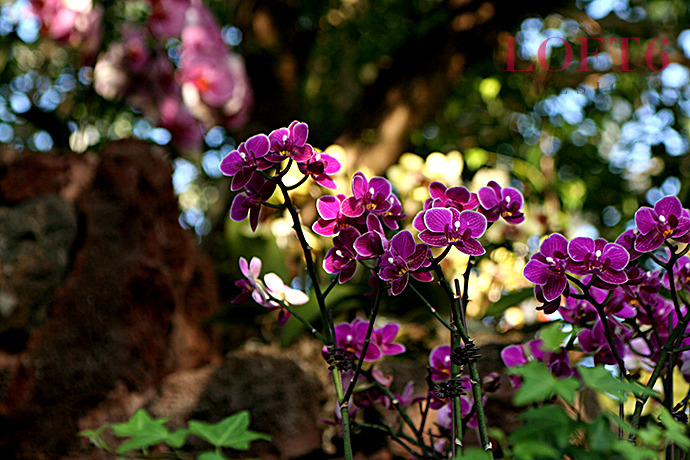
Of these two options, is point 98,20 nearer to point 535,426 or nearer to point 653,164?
point 535,426

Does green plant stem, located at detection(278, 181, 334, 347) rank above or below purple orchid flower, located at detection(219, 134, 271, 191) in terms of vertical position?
below

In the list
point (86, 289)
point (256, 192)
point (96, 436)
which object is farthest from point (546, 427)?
point (86, 289)

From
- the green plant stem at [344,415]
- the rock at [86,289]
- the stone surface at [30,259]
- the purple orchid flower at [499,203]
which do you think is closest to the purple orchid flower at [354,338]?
the green plant stem at [344,415]

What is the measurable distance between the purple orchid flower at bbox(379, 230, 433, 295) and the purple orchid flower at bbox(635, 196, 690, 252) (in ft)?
0.81

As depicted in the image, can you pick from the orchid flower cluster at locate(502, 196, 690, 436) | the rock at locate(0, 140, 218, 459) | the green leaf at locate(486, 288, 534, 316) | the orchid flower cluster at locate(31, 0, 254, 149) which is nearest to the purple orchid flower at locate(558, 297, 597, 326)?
the orchid flower cluster at locate(502, 196, 690, 436)

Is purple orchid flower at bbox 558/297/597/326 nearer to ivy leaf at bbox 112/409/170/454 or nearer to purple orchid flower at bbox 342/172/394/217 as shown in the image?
purple orchid flower at bbox 342/172/394/217

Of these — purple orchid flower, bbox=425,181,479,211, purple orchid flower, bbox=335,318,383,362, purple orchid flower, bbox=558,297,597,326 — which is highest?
purple orchid flower, bbox=425,181,479,211

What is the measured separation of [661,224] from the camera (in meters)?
0.60

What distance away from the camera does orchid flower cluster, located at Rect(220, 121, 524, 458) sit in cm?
60

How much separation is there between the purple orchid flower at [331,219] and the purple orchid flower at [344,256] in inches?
0.5

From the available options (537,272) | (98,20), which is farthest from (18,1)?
(537,272)

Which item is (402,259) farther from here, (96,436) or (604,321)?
(96,436)

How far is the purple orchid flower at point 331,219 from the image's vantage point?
655mm

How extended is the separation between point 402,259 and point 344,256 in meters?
0.08
